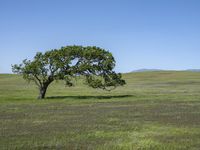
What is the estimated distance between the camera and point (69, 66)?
64.6 metres

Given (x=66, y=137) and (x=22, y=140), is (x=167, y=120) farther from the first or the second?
(x=22, y=140)

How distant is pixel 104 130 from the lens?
24906mm

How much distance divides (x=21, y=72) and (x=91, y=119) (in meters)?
35.9

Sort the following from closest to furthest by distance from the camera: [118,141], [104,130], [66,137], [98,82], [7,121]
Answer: [118,141], [66,137], [104,130], [7,121], [98,82]

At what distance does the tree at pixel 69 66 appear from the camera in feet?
209

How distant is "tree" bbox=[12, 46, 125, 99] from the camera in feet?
209

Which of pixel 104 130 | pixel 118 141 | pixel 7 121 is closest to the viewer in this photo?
pixel 118 141

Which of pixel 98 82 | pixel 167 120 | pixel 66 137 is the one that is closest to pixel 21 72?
pixel 98 82

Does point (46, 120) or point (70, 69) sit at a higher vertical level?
point (70, 69)

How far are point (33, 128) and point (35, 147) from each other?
732 cm

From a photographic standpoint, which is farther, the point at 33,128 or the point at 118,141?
the point at 33,128

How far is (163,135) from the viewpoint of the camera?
74.3 feet

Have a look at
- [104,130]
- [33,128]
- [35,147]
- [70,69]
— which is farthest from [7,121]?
[70,69]

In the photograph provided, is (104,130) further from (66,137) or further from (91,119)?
(91,119)
